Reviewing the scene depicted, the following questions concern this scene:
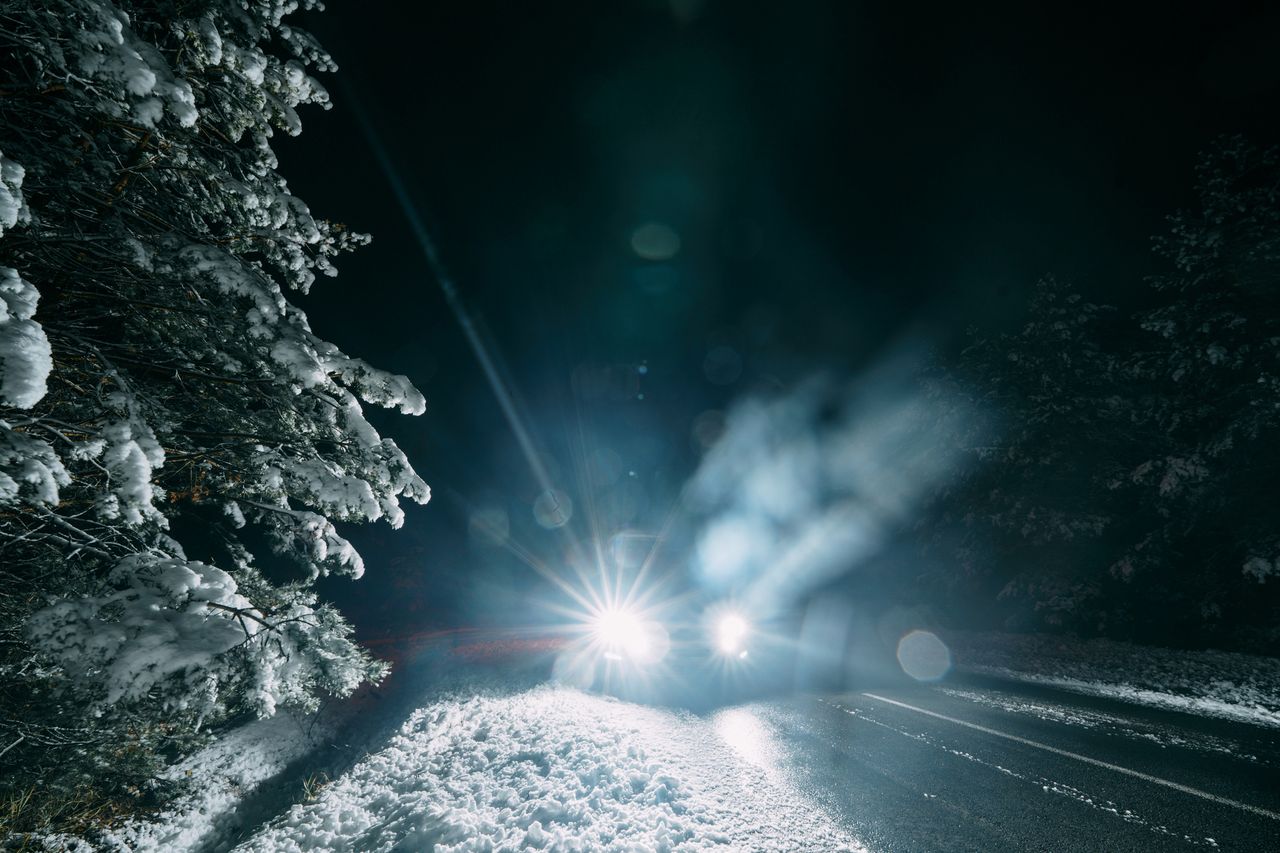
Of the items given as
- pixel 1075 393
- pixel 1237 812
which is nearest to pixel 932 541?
pixel 1075 393

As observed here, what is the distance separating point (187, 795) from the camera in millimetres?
5613

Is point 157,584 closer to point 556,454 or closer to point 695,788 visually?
point 695,788

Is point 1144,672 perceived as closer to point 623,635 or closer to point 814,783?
point 814,783

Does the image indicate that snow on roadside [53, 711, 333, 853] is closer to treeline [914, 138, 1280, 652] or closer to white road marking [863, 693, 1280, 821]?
white road marking [863, 693, 1280, 821]

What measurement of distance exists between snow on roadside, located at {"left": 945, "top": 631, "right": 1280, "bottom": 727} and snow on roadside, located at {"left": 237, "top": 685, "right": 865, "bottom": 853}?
6.51 m

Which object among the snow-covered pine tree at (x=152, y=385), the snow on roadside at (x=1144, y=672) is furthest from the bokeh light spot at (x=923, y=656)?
the snow-covered pine tree at (x=152, y=385)

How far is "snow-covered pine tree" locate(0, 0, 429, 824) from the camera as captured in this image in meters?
2.44

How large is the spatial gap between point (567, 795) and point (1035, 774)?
15.4 feet

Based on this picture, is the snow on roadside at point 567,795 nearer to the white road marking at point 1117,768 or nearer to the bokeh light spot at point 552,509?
the white road marking at point 1117,768

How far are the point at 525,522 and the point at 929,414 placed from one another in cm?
3385

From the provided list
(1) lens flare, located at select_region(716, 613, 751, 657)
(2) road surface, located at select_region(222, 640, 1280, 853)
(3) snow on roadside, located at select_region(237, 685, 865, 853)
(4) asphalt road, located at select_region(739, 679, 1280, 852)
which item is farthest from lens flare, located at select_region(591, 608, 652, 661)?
(4) asphalt road, located at select_region(739, 679, 1280, 852)

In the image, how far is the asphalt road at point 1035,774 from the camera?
3529 mm

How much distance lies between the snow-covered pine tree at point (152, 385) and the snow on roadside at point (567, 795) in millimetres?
1481

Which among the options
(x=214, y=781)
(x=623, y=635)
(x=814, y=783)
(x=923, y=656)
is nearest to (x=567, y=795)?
(x=814, y=783)
